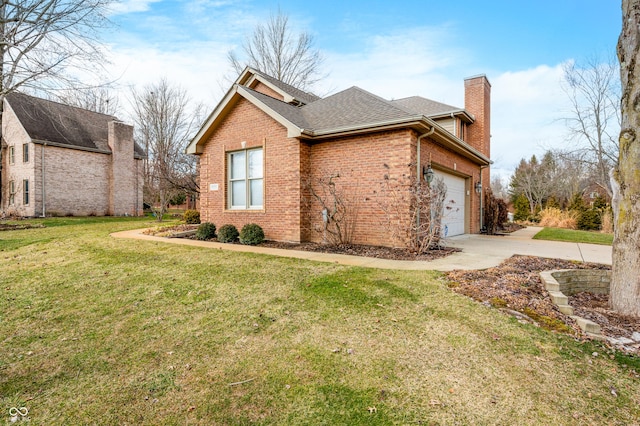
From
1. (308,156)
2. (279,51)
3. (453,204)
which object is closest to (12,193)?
(279,51)

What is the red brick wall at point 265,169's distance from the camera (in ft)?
31.7

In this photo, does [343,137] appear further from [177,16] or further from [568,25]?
[568,25]

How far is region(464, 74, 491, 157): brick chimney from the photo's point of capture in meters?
15.6

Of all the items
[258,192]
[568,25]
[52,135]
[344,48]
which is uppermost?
[344,48]

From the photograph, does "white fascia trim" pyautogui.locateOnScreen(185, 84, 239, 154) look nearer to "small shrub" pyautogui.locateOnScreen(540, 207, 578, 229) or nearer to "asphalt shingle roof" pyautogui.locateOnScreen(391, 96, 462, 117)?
"asphalt shingle roof" pyautogui.locateOnScreen(391, 96, 462, 117)

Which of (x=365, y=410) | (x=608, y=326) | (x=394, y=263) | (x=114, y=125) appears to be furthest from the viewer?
(x=114, y=125)

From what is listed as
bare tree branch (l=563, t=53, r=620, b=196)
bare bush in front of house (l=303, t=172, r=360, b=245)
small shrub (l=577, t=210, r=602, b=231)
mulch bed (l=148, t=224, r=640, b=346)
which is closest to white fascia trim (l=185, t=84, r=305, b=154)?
bare bush in front of house (l=303, t=172, r=360, b=245)

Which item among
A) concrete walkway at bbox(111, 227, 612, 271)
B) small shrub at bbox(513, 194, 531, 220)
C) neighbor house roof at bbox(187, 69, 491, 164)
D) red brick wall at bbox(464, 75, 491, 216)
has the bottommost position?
concrete walkway at bbox(111, 227, 612, 271)

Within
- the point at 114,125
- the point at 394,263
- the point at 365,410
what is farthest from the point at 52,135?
the point at 365,410

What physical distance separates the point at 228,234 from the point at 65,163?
18.2 metres

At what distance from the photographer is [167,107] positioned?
73.5 ft

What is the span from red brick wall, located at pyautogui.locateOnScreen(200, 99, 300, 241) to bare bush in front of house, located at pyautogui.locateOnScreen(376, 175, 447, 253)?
261cm

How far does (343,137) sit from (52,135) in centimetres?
2152

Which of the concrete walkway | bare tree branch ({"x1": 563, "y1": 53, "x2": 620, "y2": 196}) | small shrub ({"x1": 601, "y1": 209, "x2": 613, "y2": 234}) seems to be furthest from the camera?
bare tree branch ({"x1": 563, "y1": 53, "x2": 620, "y2": 196})
